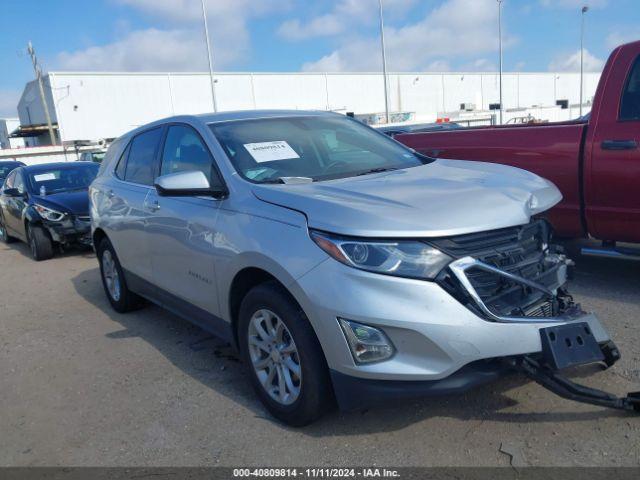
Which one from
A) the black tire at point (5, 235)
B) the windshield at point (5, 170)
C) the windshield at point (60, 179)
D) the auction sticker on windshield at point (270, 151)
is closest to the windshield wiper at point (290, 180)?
the auction sticker on windshield at point (270, 151)

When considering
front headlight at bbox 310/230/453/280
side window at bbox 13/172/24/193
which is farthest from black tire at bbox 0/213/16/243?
front headlight at bbox 310/230/453/280

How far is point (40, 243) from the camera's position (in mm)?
9117

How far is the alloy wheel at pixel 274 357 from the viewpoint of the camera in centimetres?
315

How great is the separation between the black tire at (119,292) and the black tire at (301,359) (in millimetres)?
2628

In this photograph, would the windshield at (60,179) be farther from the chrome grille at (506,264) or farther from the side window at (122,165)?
the chrome grille at (506,264)

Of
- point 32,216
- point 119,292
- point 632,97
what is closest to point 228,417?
point 119,292

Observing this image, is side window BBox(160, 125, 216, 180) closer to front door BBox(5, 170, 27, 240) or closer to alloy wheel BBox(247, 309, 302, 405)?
alloy wheel BBox(247, 309, 302, 405)

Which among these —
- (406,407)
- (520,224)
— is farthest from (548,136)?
(406,407)

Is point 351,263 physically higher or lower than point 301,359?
higher

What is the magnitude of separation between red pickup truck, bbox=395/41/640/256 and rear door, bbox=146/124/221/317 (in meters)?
2.97

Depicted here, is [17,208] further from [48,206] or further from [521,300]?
[521,300]

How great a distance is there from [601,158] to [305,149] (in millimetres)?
2503

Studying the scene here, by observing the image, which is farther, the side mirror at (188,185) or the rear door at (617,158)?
the rear door at (617,158)

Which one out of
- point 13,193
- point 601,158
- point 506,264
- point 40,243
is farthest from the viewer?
point 13,193
